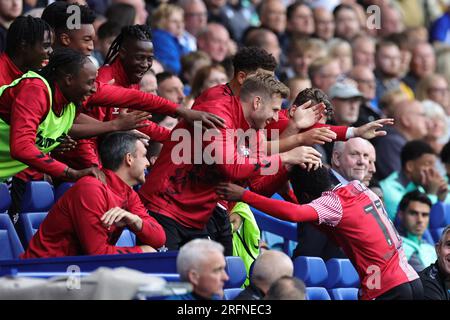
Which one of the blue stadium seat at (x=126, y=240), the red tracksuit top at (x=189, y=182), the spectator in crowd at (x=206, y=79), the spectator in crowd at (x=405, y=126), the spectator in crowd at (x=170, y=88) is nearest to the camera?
the red tracksuit top at (x=189, y=182)

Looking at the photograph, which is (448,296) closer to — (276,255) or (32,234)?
(276,255)

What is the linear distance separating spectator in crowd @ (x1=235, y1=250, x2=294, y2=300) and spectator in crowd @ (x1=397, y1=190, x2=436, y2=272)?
368cm

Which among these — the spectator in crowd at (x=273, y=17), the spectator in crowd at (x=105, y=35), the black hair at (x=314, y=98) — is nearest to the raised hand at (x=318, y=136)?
the black hair at (x=314, y=98)

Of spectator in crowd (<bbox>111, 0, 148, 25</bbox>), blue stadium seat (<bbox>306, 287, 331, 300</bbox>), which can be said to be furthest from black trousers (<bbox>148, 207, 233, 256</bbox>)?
spectator in crowd (<bbox>111, 0, 148, 25</bbox>)

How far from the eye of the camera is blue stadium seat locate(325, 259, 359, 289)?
8344mm

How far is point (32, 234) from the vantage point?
7840 millimetres

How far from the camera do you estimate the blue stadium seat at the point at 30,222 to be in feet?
25.8

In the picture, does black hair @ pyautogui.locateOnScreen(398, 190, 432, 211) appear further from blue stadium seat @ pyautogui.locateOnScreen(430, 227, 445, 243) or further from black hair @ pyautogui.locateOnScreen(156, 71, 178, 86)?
black hair @ pyautogui.locateOnScreen(156, 71, 178, 86)

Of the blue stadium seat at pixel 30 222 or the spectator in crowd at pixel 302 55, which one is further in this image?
the spectator in crowd at pixel 302 55

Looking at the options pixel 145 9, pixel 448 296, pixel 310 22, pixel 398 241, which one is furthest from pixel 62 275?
pixel 310 22

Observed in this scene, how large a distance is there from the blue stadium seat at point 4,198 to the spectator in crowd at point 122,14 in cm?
311

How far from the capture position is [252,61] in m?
8.12

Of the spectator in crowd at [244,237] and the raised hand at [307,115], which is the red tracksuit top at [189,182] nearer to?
the raised hand at [307,115]

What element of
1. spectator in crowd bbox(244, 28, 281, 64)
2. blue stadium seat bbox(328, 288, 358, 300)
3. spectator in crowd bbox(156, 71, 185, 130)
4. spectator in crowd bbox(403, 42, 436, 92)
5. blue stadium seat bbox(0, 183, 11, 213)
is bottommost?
blue stadium seat bbox(328, 288, 358, 300)
